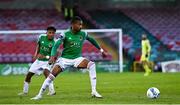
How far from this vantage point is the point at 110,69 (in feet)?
124

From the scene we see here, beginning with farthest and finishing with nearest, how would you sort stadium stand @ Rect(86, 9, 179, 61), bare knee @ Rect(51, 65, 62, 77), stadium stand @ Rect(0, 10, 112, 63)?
stadium stand @ Rect(86, 9, 179, 61) < stadium stand @ Rect(0, 10, 112, 63) < bare knee @ Rect(51, 65, 62, 77)

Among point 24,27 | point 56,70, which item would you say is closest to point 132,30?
point 24,27

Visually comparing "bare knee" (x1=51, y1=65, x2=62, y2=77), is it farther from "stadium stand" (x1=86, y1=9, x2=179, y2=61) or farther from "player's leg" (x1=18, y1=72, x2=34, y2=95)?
"stadium stand" (x1=86, y1=9, x2=179, y2=61)

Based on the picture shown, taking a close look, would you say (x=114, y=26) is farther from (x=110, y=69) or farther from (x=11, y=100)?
(x=11, y=100)

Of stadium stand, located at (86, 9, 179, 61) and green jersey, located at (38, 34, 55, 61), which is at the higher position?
stadium stand, located at (86, 9, 179, 61)

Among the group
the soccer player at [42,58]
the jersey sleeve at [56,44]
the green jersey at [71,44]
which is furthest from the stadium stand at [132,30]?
the jersey sleeve at [56,44]

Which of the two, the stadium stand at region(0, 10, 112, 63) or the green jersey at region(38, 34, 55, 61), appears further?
the stadium stand at region(0, 10, 112, 63)

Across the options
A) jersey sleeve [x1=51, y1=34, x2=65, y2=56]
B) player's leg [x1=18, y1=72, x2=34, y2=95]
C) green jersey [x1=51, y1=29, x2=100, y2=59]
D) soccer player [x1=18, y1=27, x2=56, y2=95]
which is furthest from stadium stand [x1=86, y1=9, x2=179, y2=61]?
jersey sleeve [x1=51, y1=34, x2=65, y2=56]

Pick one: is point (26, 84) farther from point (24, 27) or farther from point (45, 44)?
point (24, 27)

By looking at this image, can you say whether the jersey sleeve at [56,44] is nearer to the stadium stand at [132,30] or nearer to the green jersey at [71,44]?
the green jersey at [71,44]

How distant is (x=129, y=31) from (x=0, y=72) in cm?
1178

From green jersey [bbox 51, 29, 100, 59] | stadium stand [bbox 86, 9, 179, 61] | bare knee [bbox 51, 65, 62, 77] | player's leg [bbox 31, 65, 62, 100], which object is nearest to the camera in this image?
player's leg [bbox 31, 65, 62, 100]

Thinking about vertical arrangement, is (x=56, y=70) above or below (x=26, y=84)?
above

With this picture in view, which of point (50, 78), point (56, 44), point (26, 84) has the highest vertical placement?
point (56, 44)
